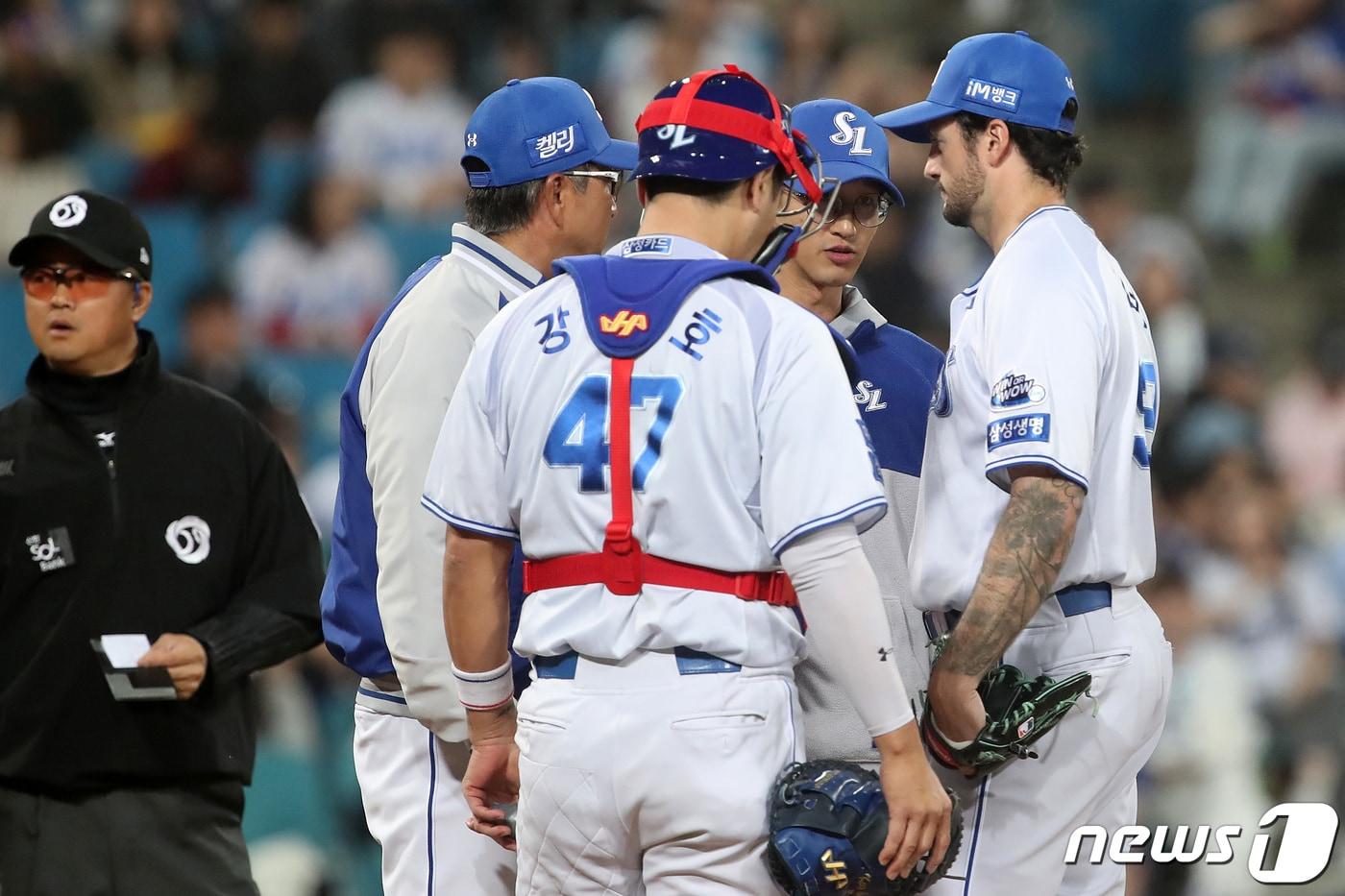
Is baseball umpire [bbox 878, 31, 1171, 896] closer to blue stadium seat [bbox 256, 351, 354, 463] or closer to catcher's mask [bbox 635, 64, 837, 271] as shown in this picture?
catcher's mask [bbox 635, 64, 837, 271]

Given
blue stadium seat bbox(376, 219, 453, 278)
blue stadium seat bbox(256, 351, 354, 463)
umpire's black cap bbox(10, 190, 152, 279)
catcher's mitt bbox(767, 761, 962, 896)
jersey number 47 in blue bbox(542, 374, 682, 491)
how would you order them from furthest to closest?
blue stadium seat bbox(376, 219, 453, 278) → blue stadium seat bbox(256, 351, 354, 463) → umpire's black cap bbox(10, 190, 152, 279) → jersey number 47 in blue bbox(542, 374, 682, 491) → catcher's mitt bbox(767, 761, 962, 896)

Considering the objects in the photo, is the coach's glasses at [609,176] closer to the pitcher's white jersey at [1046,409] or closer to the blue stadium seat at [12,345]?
the pitcher's white jersey at [1046,409]

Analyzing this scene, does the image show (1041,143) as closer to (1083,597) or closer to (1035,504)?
(1035,504)

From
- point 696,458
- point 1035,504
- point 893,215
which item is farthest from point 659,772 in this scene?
point 893,215

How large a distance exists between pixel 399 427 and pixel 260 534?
0.94m

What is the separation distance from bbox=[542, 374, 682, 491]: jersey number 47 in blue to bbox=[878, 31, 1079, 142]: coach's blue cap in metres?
1.29

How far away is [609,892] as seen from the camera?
3.53 meters

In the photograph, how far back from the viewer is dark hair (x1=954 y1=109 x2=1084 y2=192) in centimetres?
434

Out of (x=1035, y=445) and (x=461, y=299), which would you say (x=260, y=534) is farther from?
(x=1035, y=445)

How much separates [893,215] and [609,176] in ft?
20.8

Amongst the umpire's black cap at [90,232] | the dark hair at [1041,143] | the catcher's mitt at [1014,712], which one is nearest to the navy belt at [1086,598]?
the catcher's mitt at [1014,712]

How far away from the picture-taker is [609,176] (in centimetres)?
444
